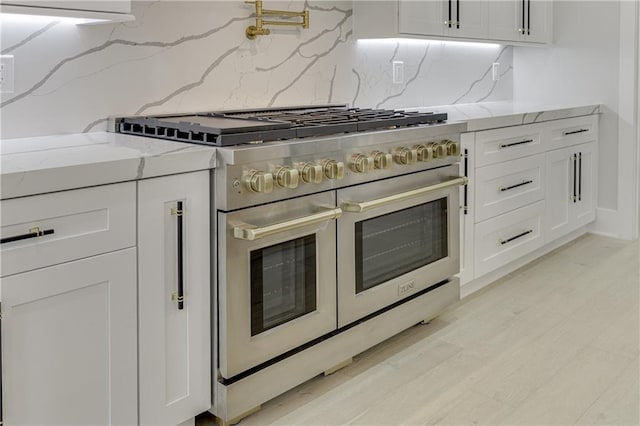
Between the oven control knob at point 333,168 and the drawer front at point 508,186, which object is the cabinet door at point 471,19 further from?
the oven control knob at point 333,168

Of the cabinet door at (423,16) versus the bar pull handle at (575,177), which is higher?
the cabinet door at (423,16)

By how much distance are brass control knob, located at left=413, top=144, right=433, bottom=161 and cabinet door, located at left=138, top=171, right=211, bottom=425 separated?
956 millimetres

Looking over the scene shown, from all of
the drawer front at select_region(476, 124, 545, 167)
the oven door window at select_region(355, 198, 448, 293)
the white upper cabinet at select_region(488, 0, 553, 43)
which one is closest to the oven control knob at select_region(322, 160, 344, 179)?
the oven door window at select_region(355, 198, 448, 293)

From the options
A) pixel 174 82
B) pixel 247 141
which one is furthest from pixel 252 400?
pixel 174 82

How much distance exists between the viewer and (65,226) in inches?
59.9

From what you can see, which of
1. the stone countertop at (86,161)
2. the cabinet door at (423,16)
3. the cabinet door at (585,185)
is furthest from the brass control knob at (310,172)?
the cabinet door at (585,185)

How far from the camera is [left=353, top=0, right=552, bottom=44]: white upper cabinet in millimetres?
3100

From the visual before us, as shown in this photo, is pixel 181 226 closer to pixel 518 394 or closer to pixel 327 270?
pixel 327 270

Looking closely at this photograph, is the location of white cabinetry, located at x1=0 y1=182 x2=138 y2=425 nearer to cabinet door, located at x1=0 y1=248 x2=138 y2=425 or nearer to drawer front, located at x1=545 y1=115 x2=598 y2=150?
cabinet door, located at x1=0 y1=248 x2=138 y2=425

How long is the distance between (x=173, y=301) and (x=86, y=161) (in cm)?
46

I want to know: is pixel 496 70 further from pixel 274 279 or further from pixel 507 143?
pixel 274 279

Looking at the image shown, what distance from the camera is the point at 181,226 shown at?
70.2 inches

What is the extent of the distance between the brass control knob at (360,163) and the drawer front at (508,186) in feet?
3.25

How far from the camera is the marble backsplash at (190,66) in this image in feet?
6.97
